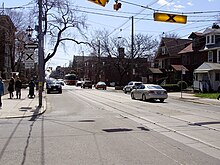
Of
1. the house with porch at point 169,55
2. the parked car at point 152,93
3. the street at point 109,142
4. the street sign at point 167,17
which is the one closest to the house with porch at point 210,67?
the house with porch at point 169,55

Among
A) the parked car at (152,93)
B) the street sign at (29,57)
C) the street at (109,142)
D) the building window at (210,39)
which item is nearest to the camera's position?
the street at (109,142)

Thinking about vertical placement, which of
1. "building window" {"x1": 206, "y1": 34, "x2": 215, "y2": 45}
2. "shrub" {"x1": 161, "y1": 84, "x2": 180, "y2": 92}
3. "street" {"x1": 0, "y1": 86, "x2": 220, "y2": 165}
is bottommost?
"street" {"x1": 0, "y1": 86, "x2": 220, "y2": 165}

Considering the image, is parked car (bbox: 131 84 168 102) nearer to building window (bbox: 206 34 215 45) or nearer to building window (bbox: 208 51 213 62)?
building window (bbox: 208 51 213 62)

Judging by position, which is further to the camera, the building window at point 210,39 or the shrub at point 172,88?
the building window at point 210,39

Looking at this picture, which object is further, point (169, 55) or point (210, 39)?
point (169, 55)

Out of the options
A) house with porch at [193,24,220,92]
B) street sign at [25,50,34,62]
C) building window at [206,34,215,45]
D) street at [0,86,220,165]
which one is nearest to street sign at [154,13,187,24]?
street at [0,86,220,165]

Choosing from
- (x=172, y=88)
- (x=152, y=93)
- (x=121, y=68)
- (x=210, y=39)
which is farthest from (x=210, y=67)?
(x=121, y=68)

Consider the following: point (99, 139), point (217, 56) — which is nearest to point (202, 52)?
point (217, 56)

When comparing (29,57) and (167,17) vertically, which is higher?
(167,17)

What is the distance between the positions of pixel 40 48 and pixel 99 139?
40.2 ft

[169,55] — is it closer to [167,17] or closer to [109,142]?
[167,17]

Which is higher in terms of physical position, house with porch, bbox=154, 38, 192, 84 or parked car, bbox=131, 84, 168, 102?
house with porch, bbox=154, 38, 192, 84

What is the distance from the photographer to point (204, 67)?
4431 centimetres

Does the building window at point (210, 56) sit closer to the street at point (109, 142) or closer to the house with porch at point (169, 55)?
the house with porch at point (169, 55)
